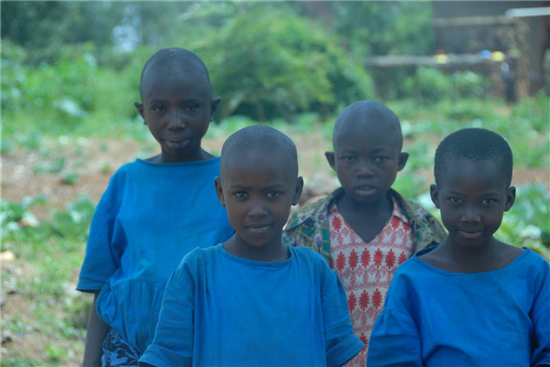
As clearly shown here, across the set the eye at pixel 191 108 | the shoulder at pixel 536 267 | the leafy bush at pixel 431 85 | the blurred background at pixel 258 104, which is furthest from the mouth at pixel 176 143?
the leafy bush at pixel 431 85

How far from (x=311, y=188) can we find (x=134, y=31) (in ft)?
86.0

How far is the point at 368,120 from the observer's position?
2566 mm

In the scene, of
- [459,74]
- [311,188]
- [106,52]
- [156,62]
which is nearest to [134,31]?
[106,52]

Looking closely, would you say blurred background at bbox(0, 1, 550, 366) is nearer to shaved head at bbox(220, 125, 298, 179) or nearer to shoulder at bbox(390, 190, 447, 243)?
shoulder at bbox(390, 190, 447, 243)

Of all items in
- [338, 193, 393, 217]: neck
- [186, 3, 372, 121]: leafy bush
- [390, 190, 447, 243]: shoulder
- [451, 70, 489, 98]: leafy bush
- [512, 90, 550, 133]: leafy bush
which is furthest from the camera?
[451, 70, 489, 98]: leafy bush

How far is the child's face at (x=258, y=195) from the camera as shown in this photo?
77.4 inches

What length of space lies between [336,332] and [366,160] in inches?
30.2

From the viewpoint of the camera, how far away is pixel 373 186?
8.22 feet

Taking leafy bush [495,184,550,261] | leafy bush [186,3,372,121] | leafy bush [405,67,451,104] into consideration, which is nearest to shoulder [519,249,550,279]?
leafy bush [495,184,550,261]

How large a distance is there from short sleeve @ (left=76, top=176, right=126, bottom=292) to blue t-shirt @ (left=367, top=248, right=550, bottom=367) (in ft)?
3.47

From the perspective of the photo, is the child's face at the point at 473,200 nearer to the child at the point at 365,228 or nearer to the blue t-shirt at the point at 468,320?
the blue t-shirt at the point at 468,320

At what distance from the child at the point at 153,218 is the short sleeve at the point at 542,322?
1.00 m

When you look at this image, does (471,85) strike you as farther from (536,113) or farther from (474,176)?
(474,176)

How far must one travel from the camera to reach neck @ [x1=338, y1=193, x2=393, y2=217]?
8.53 feet
